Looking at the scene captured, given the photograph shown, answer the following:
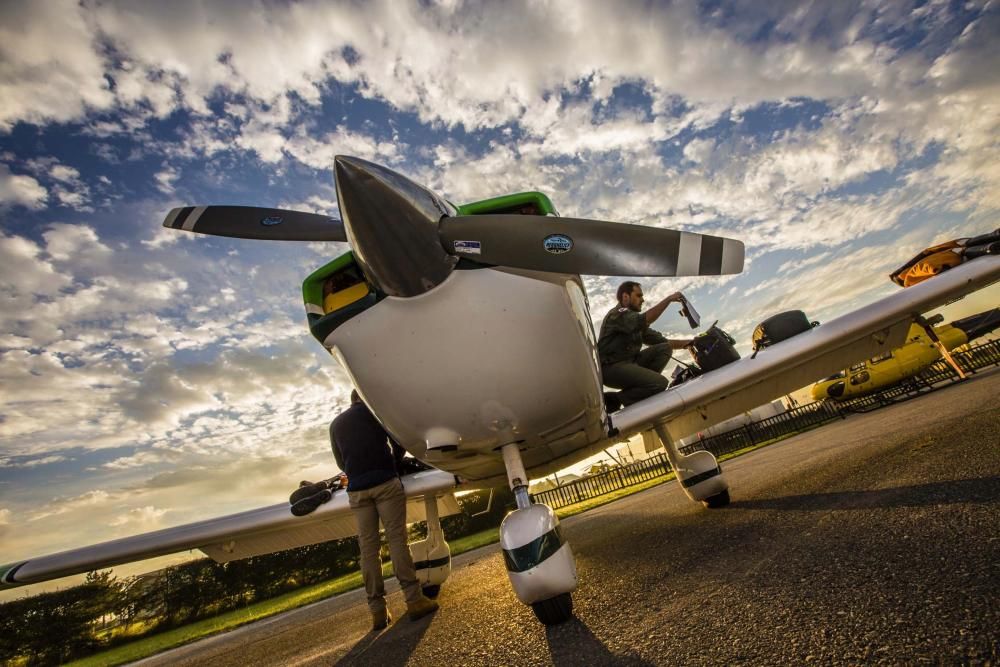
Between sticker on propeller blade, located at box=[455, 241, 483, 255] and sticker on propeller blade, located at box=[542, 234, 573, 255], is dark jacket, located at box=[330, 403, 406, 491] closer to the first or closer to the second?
sticker on propeller blade, located at box=[455, 241, 483, 255]

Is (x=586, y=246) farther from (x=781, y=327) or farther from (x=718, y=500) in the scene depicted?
(x=718, y=500)

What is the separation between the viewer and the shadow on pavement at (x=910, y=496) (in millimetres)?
1767

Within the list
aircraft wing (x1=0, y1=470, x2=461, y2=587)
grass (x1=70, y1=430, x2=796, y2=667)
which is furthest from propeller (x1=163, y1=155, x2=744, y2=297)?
grass (x1=70, y1=430, x2=796, y2=667)

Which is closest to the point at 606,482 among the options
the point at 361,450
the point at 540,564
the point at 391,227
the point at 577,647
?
the point at 361,450

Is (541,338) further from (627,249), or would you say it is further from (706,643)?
(706,643)

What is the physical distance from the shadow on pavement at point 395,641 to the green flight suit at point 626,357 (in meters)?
2.26

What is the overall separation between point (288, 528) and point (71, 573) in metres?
1.68

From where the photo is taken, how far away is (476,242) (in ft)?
5.91

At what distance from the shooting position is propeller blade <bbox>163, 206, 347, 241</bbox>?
237 cm

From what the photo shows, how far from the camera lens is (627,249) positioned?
5.72 feet

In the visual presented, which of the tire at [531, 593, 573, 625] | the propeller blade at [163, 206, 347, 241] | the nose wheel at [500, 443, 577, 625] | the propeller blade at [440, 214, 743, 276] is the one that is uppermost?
the propeller blade at [163, 206, 347, 241]

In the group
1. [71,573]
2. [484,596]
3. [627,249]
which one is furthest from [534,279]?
[71,573]

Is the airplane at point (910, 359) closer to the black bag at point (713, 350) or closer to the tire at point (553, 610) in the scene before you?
the black bag at point (713, 350)

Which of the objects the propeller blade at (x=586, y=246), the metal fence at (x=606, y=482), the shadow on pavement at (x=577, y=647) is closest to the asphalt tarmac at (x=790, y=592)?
the shadow on pavement at (x=577, y=647)
